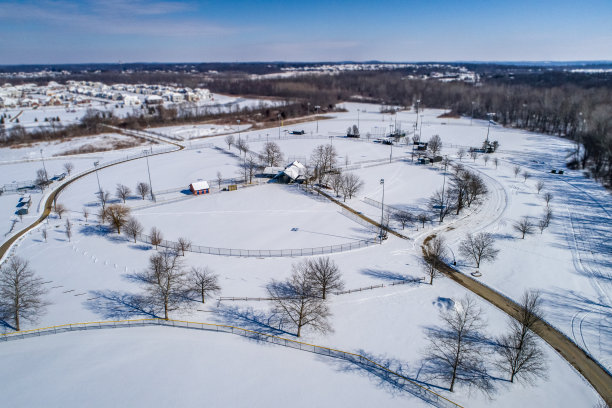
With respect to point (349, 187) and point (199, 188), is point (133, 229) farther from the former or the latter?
point (349, 187)

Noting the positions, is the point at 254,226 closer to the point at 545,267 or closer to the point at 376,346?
the point at 376,346

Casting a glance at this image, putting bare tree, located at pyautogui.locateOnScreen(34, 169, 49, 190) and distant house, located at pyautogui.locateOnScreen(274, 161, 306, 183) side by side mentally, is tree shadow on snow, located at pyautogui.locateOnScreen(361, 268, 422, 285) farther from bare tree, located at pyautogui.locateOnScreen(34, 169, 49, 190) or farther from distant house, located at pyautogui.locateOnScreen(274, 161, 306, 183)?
bare tree, located at pyautogui.locateOnScreen(34, 169, 49, 190)

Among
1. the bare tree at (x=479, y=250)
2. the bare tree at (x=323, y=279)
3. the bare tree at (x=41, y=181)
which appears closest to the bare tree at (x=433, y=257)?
the bare tree at (x=479, y=250)

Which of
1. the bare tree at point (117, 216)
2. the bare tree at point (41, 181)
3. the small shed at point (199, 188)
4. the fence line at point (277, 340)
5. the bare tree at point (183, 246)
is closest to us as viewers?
the fence line at point (277, 340)

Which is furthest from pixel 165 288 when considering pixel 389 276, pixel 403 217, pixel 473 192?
pixel 473 192

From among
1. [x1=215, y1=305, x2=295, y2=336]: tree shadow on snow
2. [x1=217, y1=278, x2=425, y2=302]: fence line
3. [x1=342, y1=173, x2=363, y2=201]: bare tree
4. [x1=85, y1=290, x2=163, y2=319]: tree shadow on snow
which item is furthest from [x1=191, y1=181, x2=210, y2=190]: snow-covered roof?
[x1=215, y1=305, x2=295, y2=336]: tree shadow on snow

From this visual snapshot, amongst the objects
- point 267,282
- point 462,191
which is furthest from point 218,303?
point 462,191

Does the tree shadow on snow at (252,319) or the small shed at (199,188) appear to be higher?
the small shed at (199,188)

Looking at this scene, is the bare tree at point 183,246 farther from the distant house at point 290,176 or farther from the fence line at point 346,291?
the distant house at point 290,176
